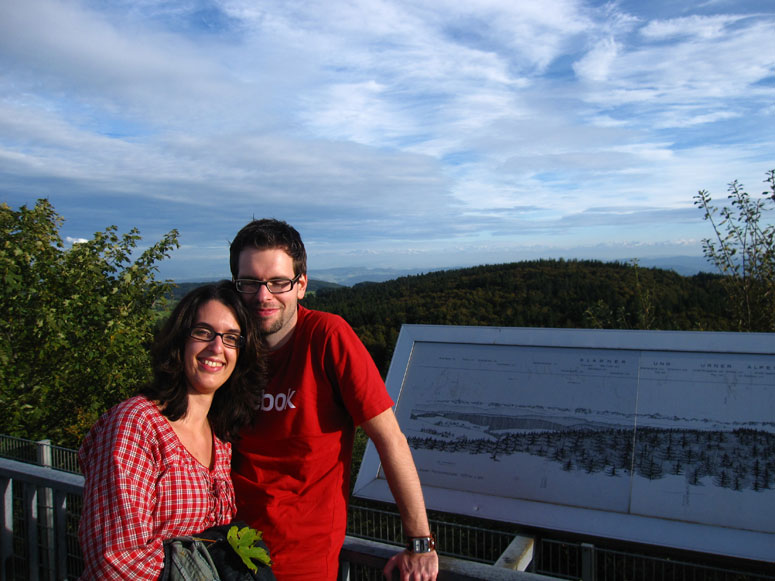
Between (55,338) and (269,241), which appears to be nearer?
(269,241)

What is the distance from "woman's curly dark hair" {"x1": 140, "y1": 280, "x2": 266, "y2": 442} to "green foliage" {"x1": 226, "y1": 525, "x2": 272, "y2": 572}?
0.48m

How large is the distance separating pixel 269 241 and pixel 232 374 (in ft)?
2.07

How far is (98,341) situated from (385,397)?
638cm

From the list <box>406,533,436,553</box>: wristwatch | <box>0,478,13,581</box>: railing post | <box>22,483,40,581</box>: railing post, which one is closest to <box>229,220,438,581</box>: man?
<box>406,533,436,553</box>: wristwatch

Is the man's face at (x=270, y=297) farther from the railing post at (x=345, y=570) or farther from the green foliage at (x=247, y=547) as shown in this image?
the railing post at (x=345, y=570)

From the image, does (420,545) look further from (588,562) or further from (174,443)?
(174,443)

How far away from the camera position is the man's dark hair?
103 inches

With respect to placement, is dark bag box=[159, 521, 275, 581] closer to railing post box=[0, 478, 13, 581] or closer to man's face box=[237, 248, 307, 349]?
man's face box=[237, 248, 307, 349]

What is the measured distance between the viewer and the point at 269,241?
2.61 metres

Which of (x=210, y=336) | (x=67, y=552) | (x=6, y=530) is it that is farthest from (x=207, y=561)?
(x=6, y=530)

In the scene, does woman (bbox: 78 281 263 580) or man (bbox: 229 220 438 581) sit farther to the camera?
man (bbox: 229 220 438 581)

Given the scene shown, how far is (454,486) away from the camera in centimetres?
330

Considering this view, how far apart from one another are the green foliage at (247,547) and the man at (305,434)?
0.64ft

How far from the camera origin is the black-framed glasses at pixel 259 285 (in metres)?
2.59
